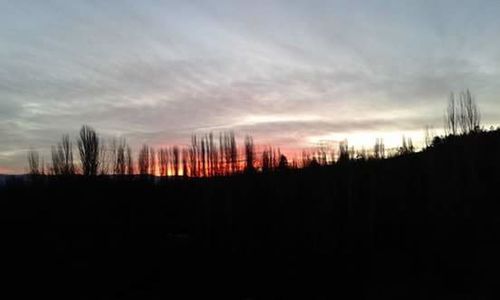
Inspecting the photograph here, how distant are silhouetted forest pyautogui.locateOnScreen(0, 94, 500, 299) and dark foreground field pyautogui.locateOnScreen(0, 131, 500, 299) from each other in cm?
4

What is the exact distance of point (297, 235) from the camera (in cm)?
1288

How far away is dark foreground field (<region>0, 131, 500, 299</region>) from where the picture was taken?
1009cm

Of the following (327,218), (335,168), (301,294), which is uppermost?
(335,168)

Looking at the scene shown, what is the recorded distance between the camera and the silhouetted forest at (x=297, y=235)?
33.3 feet

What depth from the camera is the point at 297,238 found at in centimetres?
1276

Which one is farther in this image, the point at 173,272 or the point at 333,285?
the point at 173,272

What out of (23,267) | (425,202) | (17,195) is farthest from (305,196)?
(17,195)

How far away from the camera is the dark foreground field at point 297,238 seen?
10.1 meters

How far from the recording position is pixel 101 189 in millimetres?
22016

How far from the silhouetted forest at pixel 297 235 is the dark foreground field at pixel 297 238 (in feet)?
0.14

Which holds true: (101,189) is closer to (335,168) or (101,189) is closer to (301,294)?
(335,168)

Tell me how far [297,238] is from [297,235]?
0.46ft

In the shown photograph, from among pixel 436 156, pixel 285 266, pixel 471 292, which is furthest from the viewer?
pixel 436 156

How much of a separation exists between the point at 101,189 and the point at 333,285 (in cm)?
1490
